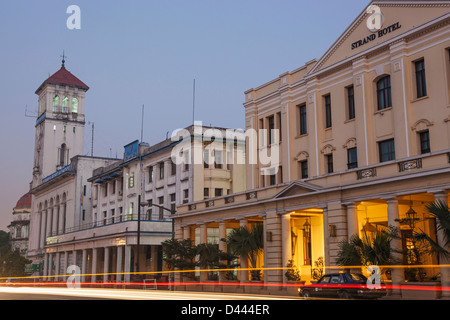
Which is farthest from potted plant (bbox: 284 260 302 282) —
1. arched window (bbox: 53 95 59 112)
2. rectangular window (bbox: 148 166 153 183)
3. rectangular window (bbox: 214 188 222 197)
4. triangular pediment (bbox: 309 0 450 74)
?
arched window (bbox: 53 95 59 112)

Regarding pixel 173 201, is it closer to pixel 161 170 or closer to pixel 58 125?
pixel 161 170

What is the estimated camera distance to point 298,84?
44.3m

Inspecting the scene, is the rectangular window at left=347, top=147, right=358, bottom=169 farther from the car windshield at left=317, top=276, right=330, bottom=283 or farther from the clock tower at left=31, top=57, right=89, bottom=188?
the clock tower at left=31, top=57, right=89, bottom=188

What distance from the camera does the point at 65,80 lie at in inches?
4345

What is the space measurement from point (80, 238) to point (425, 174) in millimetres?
56027

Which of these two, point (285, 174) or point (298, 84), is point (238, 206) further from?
point (298, 84)

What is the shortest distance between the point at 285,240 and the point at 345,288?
12.5 m

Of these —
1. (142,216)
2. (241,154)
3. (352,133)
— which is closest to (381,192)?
(352,133)

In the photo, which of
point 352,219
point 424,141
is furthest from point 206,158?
point 424,141

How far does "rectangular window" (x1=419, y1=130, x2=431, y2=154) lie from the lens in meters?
34.3

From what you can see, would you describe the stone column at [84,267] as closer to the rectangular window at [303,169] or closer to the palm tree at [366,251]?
the rectangular window at [303,169]

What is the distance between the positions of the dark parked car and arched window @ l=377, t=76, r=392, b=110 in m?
14.4

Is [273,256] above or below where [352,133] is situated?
below

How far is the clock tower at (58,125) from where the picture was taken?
347ft
